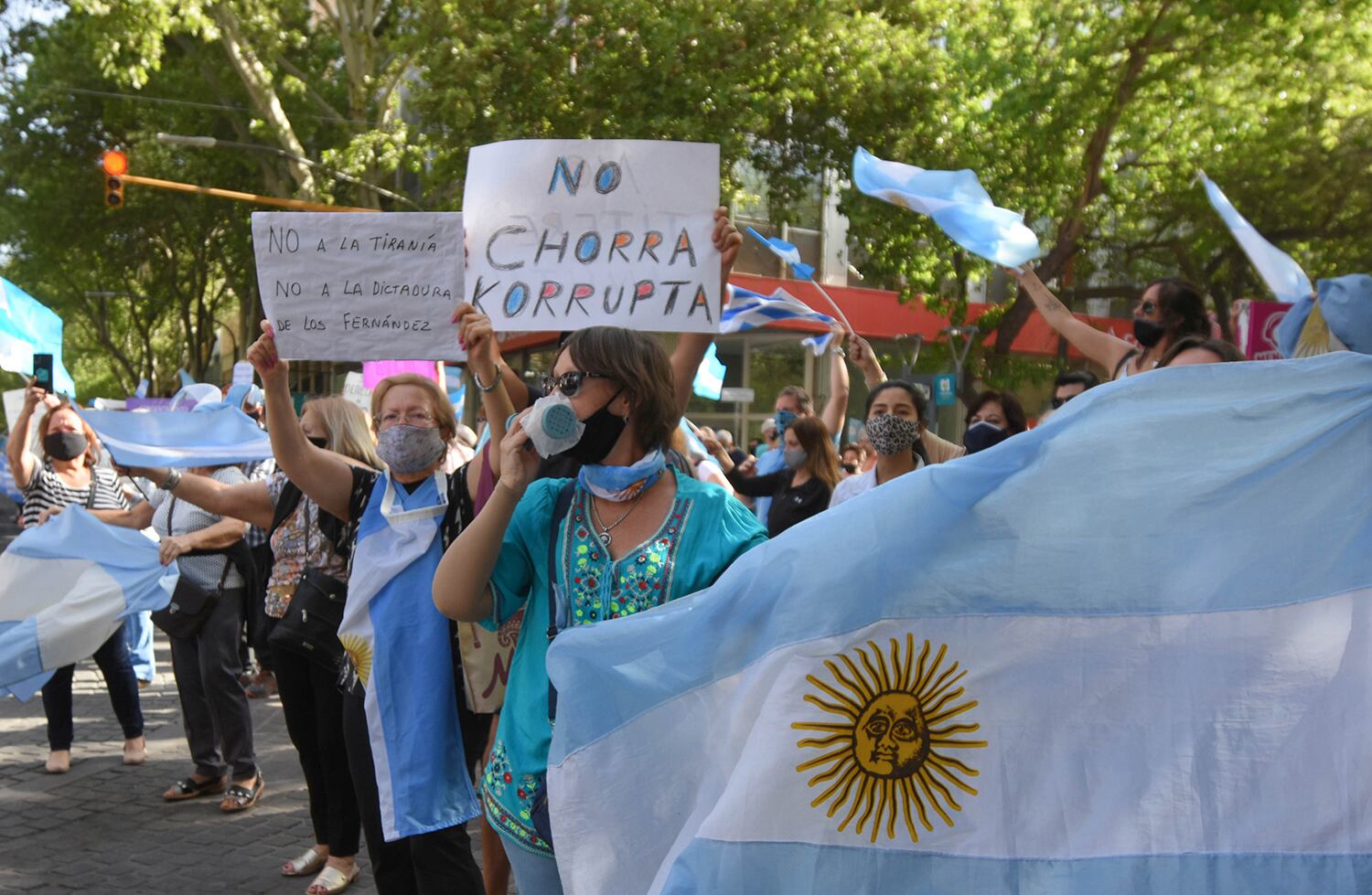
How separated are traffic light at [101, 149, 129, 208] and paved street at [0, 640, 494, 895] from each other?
37.8ft

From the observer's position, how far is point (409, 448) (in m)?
4.10

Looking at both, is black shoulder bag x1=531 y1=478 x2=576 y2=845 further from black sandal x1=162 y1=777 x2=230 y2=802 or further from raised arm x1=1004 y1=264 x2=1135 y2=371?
black sandal x1=162 y1=777 x2=230 y2=802

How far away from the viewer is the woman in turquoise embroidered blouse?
301 centimetres

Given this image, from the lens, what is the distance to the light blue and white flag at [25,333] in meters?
6.39

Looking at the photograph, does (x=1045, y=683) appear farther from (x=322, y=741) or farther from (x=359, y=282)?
(x=322, y=741)

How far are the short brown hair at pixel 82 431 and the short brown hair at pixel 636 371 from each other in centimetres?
424

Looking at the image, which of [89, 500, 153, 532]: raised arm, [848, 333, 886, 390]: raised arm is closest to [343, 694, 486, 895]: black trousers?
[848, 333, 886, 390]: raised arm

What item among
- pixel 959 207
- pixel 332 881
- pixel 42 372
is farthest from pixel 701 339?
pixel 42 372

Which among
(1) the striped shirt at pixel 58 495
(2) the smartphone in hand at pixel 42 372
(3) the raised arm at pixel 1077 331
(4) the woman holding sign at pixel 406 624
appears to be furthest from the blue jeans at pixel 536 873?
(1) the striped shirt at pixel 58 495

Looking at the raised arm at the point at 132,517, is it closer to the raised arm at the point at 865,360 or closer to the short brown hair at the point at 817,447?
the short brown hair at the point at 817,447

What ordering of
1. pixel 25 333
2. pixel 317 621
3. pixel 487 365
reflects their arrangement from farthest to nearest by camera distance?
pixel 25 333 → pixel 317 621 → pixel 487 365

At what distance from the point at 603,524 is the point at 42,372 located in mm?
4101

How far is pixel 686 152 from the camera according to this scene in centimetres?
415

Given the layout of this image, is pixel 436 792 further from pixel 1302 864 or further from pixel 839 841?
pixel 1302 864
